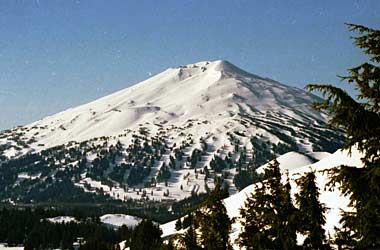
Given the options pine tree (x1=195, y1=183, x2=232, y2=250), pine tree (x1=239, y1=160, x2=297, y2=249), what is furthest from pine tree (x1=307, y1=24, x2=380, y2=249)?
pine tree (x1=195, y1=183, x2=232, y2=250)

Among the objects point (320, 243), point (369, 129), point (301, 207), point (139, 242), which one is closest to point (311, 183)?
point (301, 207)

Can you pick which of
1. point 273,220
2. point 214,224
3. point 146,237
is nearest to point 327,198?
point 146,237

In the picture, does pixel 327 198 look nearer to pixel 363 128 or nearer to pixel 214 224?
pixel 214 224

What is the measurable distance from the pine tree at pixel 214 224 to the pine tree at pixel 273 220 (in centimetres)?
395

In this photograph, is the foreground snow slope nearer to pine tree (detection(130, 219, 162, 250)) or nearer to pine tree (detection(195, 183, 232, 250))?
pine tree (detection(130, 219, 162, 250))

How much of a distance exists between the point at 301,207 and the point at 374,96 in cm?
1103

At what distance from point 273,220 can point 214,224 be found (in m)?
6.16

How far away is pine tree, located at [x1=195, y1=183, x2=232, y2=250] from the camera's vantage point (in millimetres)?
28328

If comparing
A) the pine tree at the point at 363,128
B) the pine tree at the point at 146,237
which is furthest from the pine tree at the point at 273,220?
the pine tree at the point at 146,237

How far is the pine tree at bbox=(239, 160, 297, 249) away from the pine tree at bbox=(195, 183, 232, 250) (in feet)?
13.0

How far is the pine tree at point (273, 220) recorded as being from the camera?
2275cm

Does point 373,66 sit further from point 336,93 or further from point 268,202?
point 268,202

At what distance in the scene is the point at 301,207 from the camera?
23438 millimetres

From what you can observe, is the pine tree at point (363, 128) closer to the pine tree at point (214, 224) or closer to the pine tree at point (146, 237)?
the pine tree at point (214, 224)
